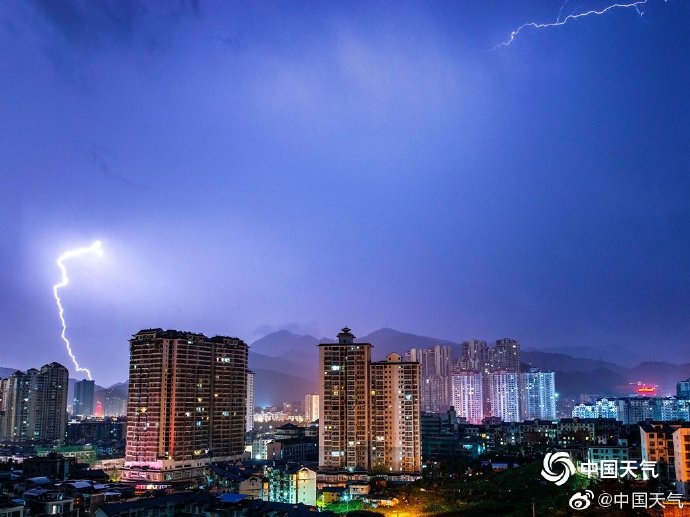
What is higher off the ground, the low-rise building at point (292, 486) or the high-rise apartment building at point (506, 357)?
the high-rise apartment building at point (506, 357)

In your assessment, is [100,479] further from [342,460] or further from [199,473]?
[342,460]

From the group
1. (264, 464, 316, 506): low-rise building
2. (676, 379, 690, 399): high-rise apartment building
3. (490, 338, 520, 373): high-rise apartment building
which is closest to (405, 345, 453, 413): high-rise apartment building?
(490, 338, 520, 373): high-rise apartment building

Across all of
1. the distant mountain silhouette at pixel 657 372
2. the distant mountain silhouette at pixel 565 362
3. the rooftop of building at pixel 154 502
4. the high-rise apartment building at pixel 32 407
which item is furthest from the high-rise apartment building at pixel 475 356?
the distant mountain silhouette at pixel 565 362

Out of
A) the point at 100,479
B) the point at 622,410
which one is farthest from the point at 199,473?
the point at 622,410

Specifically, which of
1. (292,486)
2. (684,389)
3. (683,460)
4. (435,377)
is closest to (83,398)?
(435,377)

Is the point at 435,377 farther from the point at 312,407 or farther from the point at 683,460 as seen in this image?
the point at 683,460

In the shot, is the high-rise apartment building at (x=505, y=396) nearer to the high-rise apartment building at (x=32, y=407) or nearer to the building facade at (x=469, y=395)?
the building facade at (x=469, y=395)
